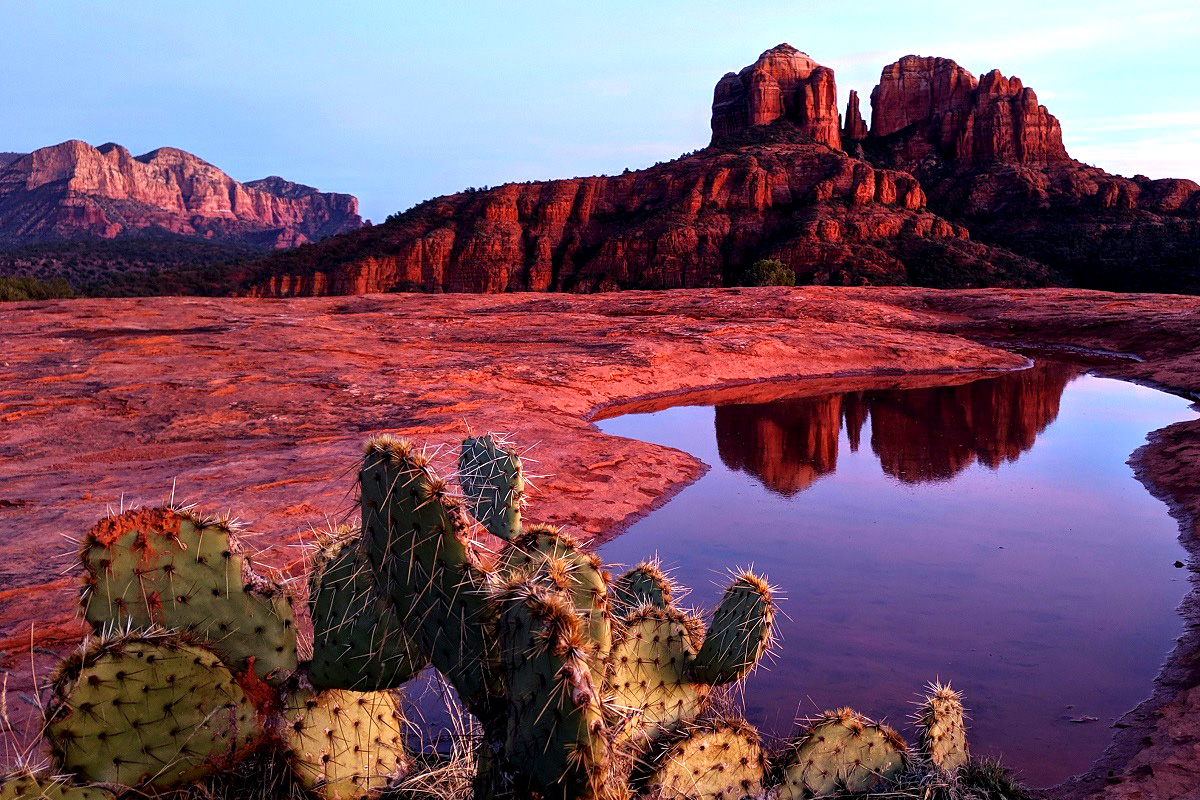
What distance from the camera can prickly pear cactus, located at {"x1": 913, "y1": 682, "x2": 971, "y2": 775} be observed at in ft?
11.8

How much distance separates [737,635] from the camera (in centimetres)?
343

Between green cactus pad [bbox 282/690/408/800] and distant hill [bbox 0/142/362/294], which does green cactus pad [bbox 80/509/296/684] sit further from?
distant hill [bbox 0/142/362/294]

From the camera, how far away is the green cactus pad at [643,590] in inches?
158

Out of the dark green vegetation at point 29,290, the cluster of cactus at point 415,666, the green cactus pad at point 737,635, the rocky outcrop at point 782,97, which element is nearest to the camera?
the cluster of cactus at point 415,666

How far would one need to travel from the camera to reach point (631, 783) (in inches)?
126

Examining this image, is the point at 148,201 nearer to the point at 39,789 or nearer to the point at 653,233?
the point at 653,233

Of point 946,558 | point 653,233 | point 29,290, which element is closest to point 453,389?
point 946,558

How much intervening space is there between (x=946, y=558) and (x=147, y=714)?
682cm

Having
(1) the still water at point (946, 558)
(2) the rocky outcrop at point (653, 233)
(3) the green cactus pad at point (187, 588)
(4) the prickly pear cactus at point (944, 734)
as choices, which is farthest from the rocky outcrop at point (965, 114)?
(3) the green cactus pad at point (187, 588)

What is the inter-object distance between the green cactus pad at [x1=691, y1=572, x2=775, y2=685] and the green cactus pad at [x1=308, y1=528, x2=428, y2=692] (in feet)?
4.49

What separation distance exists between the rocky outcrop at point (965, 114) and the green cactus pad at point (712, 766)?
8131 cm

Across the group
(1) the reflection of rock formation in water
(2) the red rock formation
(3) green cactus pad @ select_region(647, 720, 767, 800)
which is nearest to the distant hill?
(1) the reflection of rock formation in water

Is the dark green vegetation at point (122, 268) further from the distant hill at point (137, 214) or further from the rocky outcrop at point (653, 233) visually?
the rocky outcrop at point (653, 233)

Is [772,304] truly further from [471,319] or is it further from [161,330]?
[161,330]
